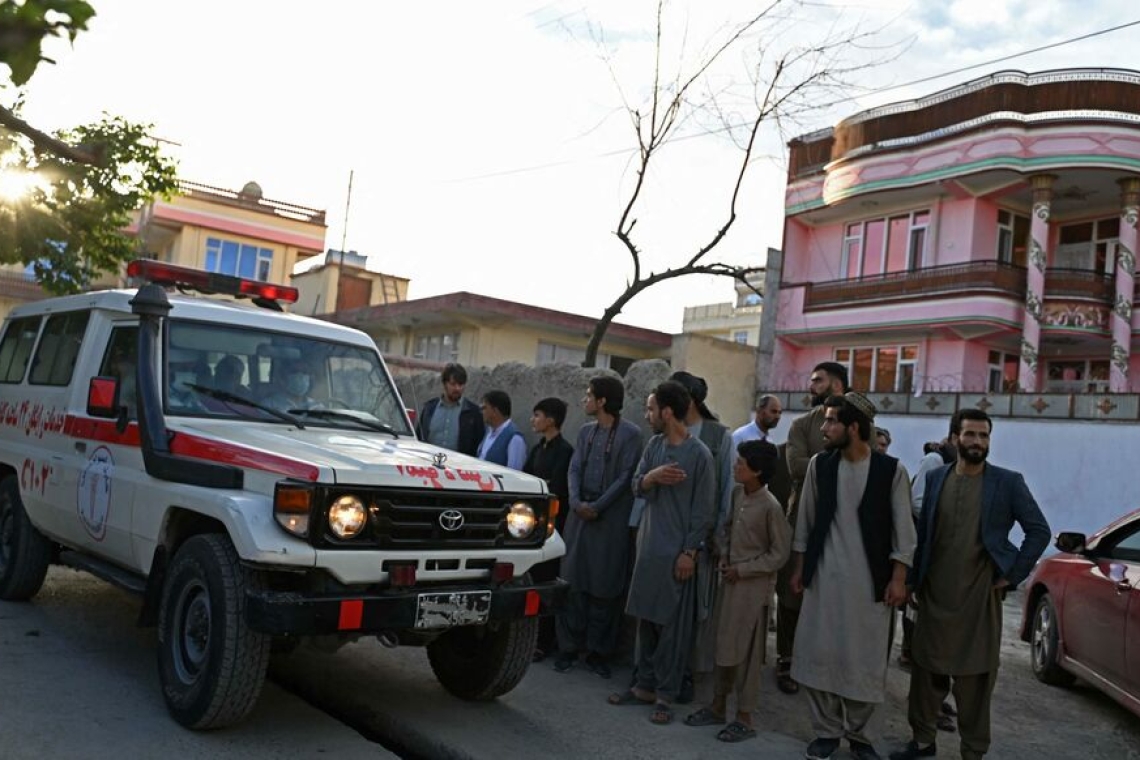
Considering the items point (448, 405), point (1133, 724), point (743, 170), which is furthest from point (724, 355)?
point (1133, 724)

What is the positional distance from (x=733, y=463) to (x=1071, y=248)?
801 inches

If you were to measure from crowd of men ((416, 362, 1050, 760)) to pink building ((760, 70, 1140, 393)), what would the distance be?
53.7 feet

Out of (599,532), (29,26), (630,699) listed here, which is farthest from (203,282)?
(29,26)

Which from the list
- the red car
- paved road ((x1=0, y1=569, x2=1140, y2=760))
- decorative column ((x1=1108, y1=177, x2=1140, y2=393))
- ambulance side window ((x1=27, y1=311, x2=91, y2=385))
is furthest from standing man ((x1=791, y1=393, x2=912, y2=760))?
decorative column ((x1=1108, y1=177, x2=1140, y2=393))

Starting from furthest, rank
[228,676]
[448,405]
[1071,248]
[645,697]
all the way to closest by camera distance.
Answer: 1. [1071,248]
2. [448,405]
3. [645,697]
4. [228,676]

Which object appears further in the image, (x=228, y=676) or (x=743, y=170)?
(x=743, y=170)

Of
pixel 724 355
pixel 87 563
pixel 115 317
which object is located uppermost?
pixel 724 355

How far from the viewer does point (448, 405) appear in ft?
27.8

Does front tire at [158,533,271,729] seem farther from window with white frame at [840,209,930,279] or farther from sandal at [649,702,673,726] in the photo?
window with white frame at [840,209,930,279]

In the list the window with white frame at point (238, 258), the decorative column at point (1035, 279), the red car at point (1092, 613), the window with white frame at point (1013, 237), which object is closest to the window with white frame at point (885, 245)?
the window with white frame at point (1013, 237)

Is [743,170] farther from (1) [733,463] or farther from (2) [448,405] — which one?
(1) [733,463]

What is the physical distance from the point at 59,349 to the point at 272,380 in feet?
6.61

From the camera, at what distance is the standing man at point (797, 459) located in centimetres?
646

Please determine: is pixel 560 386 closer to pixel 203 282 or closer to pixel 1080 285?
pixel 203 282
